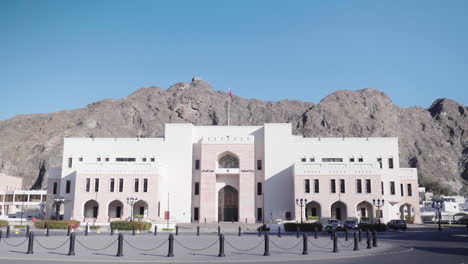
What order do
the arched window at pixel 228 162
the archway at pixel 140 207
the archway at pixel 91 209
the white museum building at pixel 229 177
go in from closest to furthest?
1. the white museum building at pixel 229 177
2. the archway at pixel 140 207
3. the archway at pixel 91 209
4. the arched window at pixel 228 162

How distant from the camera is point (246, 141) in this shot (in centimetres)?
5778

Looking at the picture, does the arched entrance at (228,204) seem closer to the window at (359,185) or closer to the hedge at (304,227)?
the window at (359,185)

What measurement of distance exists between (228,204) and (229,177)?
3.73 meters

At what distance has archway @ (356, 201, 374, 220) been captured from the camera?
52344 mm

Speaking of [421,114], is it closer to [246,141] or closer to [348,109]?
[348,109]

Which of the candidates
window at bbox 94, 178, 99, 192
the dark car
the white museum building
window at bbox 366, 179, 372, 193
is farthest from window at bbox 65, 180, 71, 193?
the dark car

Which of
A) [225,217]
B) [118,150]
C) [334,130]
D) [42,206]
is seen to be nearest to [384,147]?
[225,217]

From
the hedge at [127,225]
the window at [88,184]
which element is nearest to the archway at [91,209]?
the window at [88,184]

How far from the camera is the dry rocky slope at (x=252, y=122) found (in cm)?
12731

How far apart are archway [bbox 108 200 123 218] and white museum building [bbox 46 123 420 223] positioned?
13 cm

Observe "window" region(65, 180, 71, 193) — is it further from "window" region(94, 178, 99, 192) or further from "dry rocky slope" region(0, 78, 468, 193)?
"dry rocky slope" region(0, 78, 468, 193)

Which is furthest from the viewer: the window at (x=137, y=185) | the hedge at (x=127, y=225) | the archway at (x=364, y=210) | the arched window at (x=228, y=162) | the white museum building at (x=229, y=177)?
the arched window at (x=228, y=162)

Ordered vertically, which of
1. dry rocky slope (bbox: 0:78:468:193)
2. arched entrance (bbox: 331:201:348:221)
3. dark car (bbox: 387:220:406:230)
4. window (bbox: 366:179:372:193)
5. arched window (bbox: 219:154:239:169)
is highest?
dry rocky slope (bbox: 0:78:468:193)

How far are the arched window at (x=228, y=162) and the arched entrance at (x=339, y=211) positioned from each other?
14.5m
